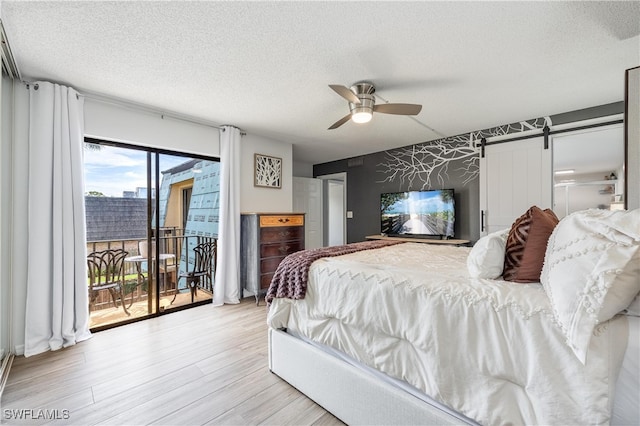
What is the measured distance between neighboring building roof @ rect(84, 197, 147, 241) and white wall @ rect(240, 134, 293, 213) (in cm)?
125

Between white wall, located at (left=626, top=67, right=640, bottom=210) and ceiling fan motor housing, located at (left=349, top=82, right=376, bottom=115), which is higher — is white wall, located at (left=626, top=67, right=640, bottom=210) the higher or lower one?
the lower one

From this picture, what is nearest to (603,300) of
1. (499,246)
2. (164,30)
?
(499,246)

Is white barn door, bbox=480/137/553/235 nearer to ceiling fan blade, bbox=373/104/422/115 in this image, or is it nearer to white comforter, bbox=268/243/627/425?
ceiling fan blade, bbox=373/104/422/115

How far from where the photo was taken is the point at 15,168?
2311mm

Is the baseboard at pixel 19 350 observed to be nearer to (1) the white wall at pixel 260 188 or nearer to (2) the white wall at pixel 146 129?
(2) the white wall at pixel 146 129

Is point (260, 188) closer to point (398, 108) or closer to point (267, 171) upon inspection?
point (267, 171)

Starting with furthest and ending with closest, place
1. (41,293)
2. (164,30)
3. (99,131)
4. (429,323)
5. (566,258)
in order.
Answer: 1. (99,131)
2. (41,293)
3. (164,30)
4. (429,323)
5. (566,258)

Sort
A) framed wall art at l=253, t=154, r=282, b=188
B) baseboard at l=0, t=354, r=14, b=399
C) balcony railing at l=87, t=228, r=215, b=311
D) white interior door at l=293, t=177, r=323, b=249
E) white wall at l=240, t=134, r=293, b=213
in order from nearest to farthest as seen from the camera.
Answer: baseboard at l=0, t=354, r=14, b=399 → balcony railing at l=87, t=228, r=215, b=311 → white wall at l=240, t=134, r=293, b=213 → framed wall art at l=253, t=154, r=282, b=188 → white interior door at l=293, t=177, r=323, b=249

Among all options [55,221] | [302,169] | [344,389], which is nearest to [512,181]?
[344,389]

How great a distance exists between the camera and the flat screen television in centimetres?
423

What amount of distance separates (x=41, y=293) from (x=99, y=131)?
159 cm

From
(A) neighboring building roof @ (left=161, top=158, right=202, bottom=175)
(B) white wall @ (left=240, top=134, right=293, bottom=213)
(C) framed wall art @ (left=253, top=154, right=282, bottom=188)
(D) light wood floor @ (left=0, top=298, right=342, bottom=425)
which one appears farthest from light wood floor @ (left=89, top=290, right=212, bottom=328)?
(C) framed wall art @ (left=253, top=154, right=282, bottom=188)

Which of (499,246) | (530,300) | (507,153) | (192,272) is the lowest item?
(192,272)

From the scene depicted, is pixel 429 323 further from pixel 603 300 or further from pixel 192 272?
pixel 192 272
